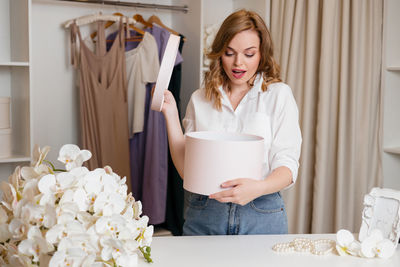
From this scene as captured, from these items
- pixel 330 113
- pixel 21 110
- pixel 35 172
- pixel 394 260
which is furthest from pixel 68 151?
pixel 330 113

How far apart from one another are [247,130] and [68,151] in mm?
777

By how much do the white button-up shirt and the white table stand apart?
1.12 feet

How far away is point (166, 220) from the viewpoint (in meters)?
3.05

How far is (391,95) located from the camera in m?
2.78

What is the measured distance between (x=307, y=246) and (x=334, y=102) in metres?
1.55

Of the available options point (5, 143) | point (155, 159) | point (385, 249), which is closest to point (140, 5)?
point (155, 159)

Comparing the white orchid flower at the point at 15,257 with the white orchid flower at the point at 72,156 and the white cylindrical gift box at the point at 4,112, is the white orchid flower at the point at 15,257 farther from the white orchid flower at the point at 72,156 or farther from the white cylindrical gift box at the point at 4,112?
the white cylindrical gift box at the point at 4,112

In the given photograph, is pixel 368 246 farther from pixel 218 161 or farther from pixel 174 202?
pixel 174 202

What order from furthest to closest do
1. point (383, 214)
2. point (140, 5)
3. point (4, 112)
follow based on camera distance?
point (140, 5) < point (4, 112) < point (383, 214)

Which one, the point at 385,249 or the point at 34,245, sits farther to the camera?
the point at 385,249

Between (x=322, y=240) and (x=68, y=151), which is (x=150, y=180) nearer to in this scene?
(x=322, y=240)

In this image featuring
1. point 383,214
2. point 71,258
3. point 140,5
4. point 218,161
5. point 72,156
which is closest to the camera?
point 71,258

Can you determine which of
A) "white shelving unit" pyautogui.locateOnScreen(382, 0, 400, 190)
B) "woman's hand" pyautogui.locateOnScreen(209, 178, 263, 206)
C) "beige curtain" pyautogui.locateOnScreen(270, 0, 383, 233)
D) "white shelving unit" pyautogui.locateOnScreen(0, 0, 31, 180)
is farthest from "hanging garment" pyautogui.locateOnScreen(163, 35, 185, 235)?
"woman's hand" pyautogui.locateOnScreen(209, 178, 263, 206)

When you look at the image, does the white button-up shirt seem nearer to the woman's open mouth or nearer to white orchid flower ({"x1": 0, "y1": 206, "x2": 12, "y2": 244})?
the woman's open mouth
